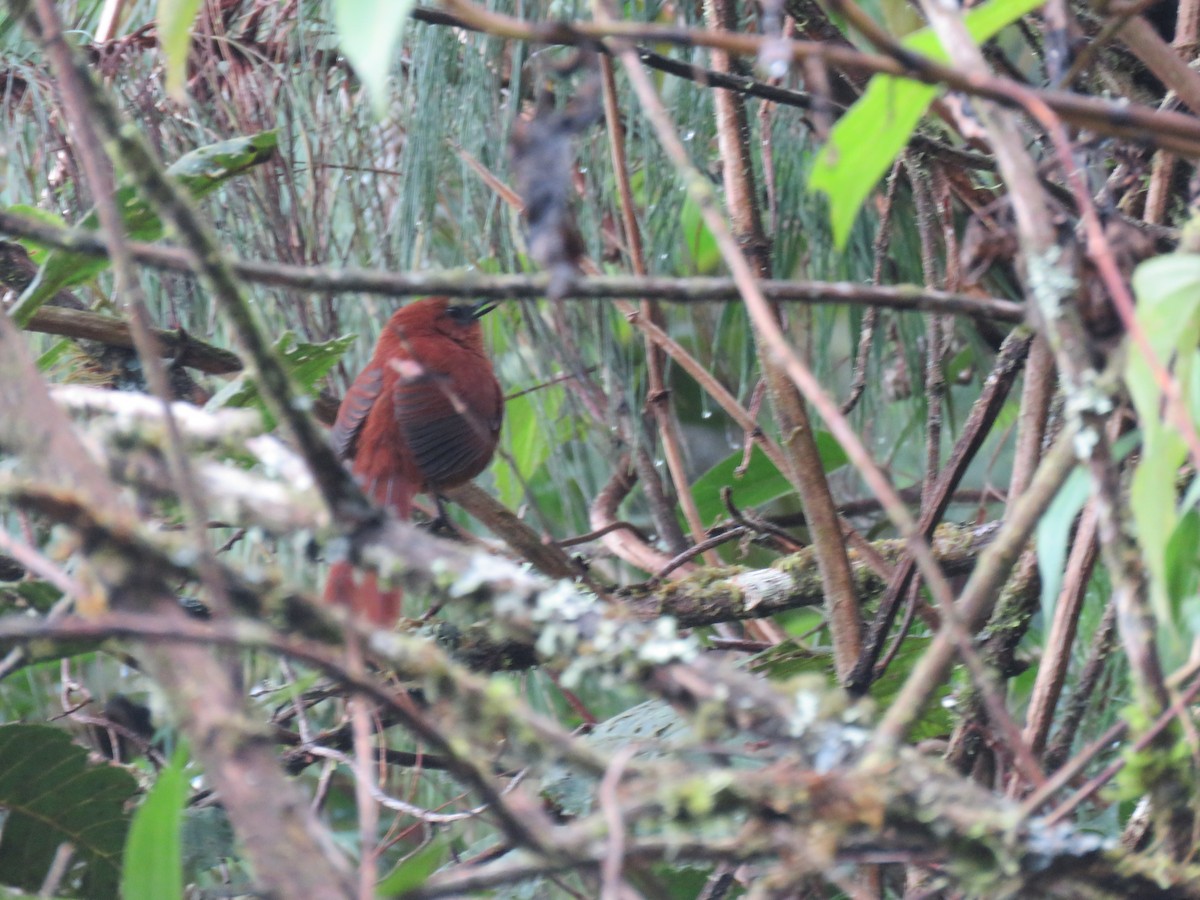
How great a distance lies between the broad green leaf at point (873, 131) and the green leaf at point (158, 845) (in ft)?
2.04

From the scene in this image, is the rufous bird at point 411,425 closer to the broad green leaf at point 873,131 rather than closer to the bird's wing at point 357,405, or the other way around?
the bird's wing at point 357,405

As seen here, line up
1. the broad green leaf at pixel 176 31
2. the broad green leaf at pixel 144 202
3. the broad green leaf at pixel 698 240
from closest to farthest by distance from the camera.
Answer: the broad green leaf at pixel 176 31, the broad green leaf at pixel 144 202, the broad green leaf at pixel 698 240

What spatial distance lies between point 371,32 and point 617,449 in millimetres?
2069

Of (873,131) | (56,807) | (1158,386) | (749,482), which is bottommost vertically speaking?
(56,807)

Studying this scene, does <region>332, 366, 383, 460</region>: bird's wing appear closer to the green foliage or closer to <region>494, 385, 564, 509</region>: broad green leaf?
<region>494, 385, 564, 509</region>: broad green leaf

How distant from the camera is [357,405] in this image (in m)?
3.31

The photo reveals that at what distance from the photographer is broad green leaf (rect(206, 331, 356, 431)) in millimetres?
1882

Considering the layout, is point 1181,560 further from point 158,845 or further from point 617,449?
point 617,449

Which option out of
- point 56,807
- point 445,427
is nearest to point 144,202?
point 56,807

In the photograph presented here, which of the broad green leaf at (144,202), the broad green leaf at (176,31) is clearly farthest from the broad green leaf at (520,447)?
the broad green leaf at (176,31)

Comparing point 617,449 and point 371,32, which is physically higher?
point 371,32

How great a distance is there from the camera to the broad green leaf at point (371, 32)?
2.28ft

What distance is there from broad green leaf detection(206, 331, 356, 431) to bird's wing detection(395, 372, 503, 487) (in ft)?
3.04

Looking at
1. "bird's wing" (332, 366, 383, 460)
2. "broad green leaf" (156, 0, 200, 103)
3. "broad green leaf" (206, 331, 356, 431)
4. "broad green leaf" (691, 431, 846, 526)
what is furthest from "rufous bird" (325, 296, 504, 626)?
"broad green leaf" (156, 0, 200, 103)
